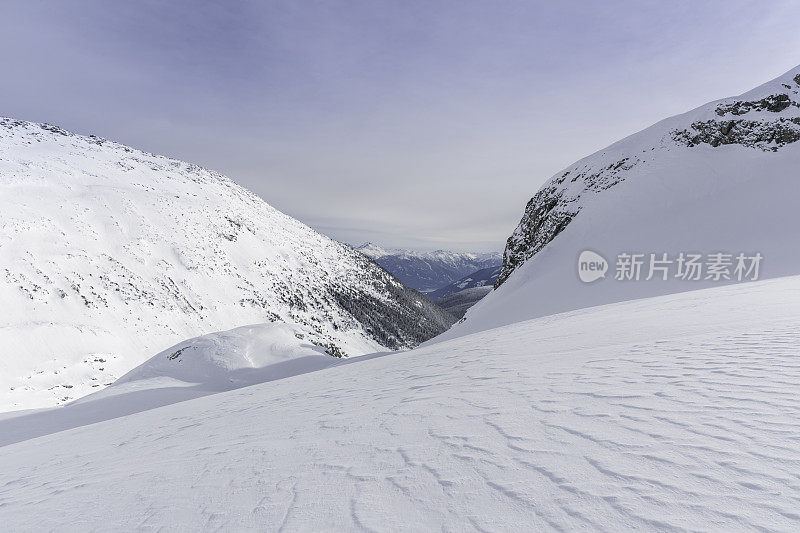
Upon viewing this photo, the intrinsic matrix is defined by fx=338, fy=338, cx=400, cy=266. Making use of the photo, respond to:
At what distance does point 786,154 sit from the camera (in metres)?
21.6

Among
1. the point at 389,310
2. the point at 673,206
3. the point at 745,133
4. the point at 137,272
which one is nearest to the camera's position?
the point at 673,206

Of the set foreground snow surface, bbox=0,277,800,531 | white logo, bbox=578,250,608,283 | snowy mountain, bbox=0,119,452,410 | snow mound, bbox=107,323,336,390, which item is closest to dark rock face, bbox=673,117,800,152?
white logo, bbox=578,250,608,283

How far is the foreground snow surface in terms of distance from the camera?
1.97 metres

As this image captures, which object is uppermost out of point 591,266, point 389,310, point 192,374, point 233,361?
point 591,266

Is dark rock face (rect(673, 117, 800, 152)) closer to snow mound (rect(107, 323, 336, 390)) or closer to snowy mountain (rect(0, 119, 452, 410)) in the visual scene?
snow mound (rect(107, 323, 336, 390))

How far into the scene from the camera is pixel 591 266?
19.0 metres

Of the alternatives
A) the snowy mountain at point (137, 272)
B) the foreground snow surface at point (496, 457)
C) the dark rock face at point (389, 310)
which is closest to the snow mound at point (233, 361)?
the snowy mountain at point (137, 272)

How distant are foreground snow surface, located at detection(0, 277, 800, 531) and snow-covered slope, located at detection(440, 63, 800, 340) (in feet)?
41.6

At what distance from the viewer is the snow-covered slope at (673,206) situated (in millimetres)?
17016

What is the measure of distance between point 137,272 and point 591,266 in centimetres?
5164

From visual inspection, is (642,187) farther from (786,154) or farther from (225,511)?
(225,511)

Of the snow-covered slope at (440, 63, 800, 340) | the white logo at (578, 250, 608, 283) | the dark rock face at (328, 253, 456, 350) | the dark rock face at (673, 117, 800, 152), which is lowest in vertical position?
the dark rock face at (328, 253, 456, 350)

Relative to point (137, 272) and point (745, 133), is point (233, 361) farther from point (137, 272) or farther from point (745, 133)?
point (137, 272)

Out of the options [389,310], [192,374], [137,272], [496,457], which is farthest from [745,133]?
[389,310]
